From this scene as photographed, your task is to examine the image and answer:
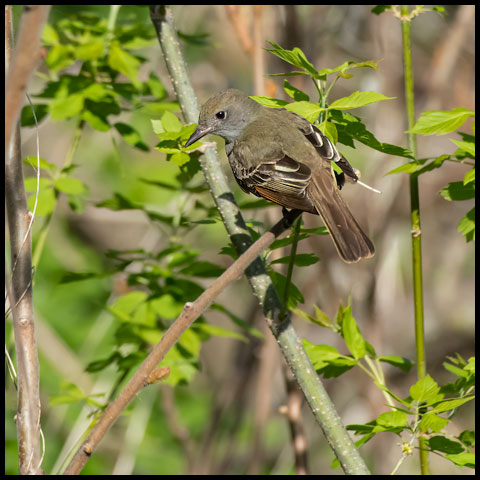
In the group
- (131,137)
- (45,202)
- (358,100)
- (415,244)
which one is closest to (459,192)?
(415,244)

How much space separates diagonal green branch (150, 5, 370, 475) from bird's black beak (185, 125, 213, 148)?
7 centimetres

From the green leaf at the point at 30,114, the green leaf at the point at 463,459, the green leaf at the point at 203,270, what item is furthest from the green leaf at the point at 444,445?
the green leaf at the point at 30,114

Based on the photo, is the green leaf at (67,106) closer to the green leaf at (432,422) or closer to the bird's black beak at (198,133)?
the bird's black beak at (198,133)

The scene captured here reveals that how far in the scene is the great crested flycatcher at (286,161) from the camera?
2.47 meters

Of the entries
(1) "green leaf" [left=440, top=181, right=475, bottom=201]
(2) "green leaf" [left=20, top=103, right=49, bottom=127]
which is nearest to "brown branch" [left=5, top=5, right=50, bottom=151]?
(1) "green leaf" [left=440, top=181, right=475, bottom=201]

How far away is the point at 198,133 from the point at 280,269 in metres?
1.36

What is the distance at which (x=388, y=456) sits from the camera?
4.98 meters

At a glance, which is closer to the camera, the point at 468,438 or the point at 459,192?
the point at 468,438

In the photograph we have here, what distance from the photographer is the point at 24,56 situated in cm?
121

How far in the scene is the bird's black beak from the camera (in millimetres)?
2546

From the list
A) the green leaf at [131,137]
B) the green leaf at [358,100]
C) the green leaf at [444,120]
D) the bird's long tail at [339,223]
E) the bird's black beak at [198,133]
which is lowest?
the bird's long tail at [339,223]

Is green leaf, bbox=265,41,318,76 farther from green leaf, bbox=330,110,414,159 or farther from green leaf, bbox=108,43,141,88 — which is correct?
green leaf, bbox=108,43,141,88

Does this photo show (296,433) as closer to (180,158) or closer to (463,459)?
(463,459)

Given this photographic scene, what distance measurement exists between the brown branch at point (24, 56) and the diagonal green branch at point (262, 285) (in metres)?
1.22
